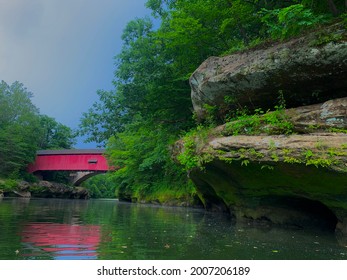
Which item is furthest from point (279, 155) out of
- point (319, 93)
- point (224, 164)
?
point (319, 93)

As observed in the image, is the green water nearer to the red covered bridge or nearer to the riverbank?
the riverbank

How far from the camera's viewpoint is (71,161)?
53.5 m

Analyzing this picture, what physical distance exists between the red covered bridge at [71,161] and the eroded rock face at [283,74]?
41.1 meters

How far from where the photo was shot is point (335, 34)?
938 cm

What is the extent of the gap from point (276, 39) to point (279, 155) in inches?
183

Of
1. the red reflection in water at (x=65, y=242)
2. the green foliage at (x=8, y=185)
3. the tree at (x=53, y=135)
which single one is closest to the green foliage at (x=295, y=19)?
the red reflection in water at (x=65, y=242)

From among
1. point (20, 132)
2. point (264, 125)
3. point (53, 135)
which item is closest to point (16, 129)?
point (20, 132)

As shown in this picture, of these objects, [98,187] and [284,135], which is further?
[98,187]

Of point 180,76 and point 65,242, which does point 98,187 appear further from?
point 65,242

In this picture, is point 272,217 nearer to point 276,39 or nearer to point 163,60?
point 276,39

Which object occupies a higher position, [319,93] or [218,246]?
[319,93]

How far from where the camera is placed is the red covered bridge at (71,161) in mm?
52741

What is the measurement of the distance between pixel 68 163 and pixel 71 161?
1.88ft

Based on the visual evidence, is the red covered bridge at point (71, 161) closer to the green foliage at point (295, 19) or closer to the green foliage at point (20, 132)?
the green foliage at point (20, 132)
